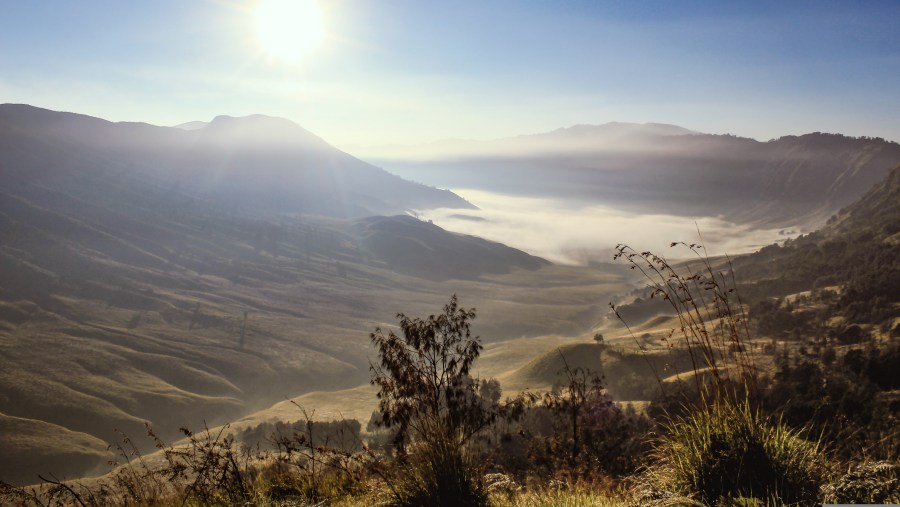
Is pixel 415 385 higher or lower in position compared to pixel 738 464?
lower

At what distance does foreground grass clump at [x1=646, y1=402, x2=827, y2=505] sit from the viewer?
13.3 ft

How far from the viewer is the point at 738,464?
423 cm

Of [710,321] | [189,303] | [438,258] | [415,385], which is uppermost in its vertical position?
[710,321]

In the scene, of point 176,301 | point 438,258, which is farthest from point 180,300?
point 438,258

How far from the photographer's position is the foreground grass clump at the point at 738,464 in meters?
4.06

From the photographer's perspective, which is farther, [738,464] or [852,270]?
[852,270]

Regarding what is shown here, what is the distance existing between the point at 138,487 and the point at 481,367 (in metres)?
72.0

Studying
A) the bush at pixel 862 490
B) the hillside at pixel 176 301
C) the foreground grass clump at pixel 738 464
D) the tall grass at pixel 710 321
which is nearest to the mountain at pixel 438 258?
the hillside at pixel 176 301

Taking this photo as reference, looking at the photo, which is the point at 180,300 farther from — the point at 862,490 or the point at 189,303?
the point at 862,490

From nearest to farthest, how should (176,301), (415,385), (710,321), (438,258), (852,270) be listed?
(415,385) < (710,321) < (852,270) < (176,301) < (438,258)

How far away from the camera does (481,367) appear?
251 feet

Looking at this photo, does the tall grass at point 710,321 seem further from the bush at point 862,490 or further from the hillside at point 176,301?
the hillside at point 176,301

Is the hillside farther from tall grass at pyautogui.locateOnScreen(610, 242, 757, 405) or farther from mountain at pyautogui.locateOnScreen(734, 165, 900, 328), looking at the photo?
tall grass at pyautogui.locateOnScreen(610, 242, 757, 405)

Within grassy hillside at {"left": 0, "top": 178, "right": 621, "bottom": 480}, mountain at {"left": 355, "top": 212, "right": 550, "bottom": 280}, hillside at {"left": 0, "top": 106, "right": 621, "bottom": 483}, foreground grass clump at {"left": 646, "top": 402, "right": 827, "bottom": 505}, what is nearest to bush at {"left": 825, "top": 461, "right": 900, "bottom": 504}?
foreground grass clump at {"left": 646, "top": 402, "right": 827, "bottom": 505}
